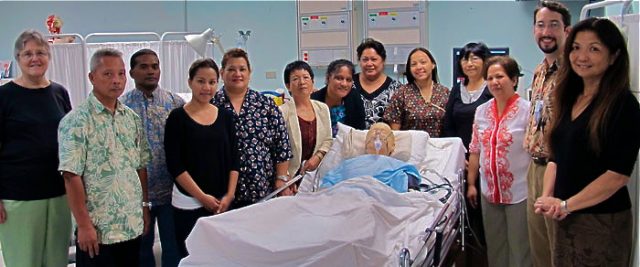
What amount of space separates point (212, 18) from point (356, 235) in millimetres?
5295

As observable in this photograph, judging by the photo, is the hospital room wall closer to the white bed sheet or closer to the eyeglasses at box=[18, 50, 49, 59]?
the white bed sheet

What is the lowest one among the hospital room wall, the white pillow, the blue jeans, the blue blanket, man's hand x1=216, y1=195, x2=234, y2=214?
the blue jeans

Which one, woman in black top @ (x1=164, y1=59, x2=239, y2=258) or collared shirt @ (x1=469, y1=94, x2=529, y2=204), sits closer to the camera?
woman in black top @ (x1=164, y1=59, x2=239, y2=258)

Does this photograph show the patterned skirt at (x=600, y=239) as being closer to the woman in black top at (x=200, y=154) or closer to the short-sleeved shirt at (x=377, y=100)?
the woman in black top at (x=200, y=154)

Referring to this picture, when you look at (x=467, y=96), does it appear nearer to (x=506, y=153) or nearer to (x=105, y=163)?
(x=506, y=153)

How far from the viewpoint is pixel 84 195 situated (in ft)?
7.48

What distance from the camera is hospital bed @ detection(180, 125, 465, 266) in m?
1.83

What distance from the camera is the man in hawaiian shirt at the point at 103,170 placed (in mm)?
2256

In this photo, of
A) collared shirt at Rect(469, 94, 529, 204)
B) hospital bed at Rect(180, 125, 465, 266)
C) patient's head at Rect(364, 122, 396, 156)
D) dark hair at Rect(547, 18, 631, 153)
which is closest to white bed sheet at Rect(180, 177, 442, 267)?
hospital bed at Rect(180, 125, 465, 266)

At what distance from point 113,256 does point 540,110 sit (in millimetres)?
1994

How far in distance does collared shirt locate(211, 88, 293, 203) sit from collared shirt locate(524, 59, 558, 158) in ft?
4.01

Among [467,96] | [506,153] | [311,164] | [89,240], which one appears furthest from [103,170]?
[467,96]

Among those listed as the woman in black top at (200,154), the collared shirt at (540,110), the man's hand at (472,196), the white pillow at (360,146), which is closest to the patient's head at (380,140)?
the white pillow at (360,146)

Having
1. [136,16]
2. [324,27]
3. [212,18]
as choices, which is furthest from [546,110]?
[136,16]
